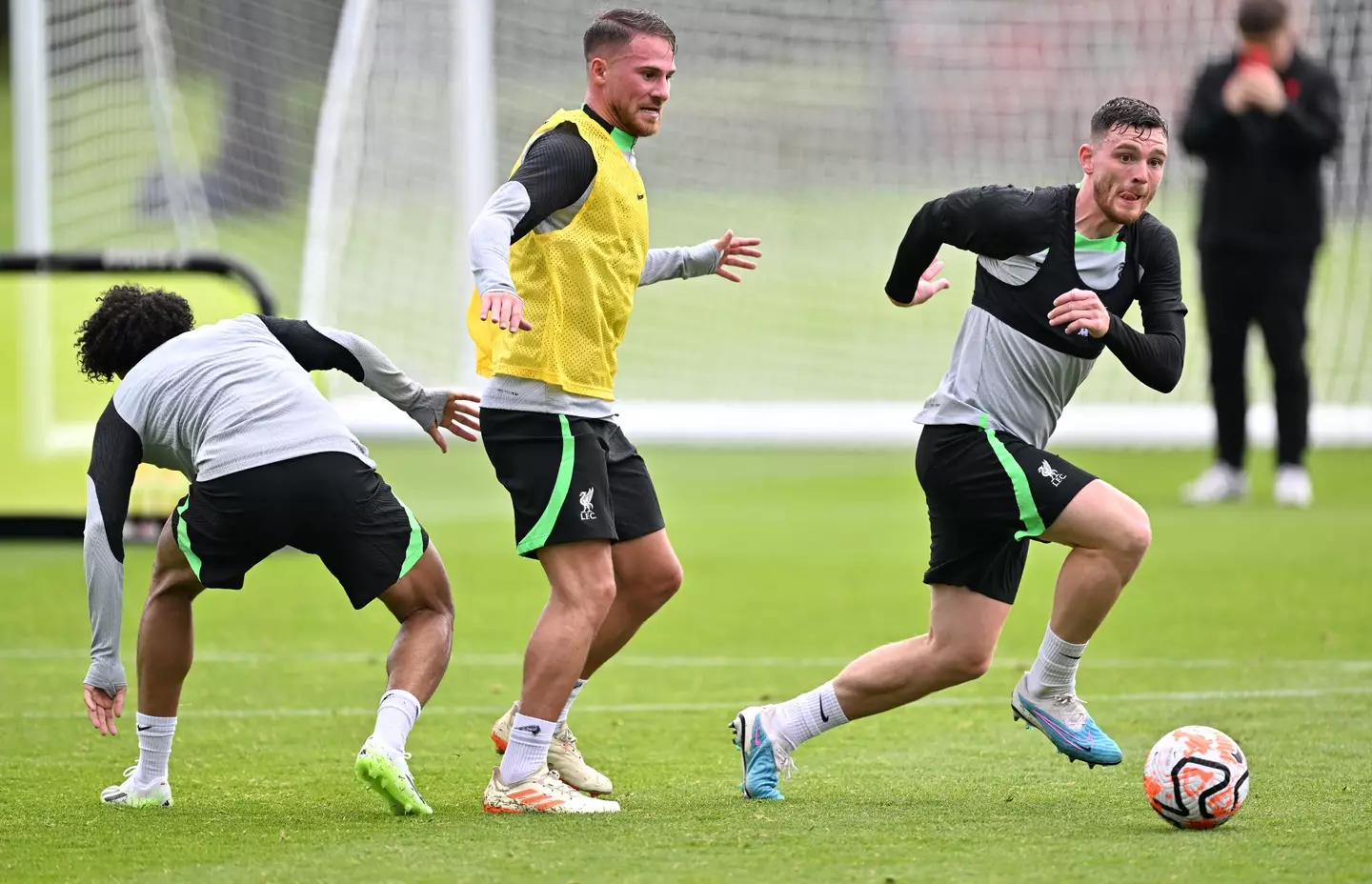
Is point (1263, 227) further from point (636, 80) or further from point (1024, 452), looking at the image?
point (636, 80)

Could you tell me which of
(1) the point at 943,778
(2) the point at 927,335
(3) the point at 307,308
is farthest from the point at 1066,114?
(1) the point at 943,778

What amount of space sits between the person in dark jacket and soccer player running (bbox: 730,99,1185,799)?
719cm

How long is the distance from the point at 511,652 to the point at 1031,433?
340 centimetres

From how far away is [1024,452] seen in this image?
17.9 ft

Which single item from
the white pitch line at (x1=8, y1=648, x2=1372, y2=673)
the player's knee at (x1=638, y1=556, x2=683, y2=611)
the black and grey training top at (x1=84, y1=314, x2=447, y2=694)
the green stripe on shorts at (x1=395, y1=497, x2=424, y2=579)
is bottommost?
the white pitch line at (x1=8, y1=648, x2=1372, y2=673)

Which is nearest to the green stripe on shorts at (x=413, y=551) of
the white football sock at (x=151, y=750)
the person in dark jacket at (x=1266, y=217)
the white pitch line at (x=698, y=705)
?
the white football sock at (x=151, y=750)

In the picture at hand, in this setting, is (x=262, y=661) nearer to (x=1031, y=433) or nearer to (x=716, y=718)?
(x=716, y=718)

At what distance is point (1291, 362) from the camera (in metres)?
12.4

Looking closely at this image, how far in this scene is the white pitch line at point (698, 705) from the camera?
6930 millimetres

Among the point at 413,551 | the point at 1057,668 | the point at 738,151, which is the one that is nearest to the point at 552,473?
the point at 413,551

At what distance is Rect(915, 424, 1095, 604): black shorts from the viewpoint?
5383 millimetres

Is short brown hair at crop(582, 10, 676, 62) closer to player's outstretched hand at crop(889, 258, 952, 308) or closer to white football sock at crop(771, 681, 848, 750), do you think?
player's outstretched hand at crop(889, 258, 952, 308)

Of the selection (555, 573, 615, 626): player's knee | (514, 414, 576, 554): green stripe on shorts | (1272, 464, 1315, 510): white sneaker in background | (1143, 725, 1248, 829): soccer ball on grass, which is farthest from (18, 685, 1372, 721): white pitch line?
(1272, 464, 1315, 510): white sneaker in background

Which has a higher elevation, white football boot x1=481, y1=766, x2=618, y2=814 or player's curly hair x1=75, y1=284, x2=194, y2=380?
player's curly hair x1=75, y1=284, x2=194, y2=380
